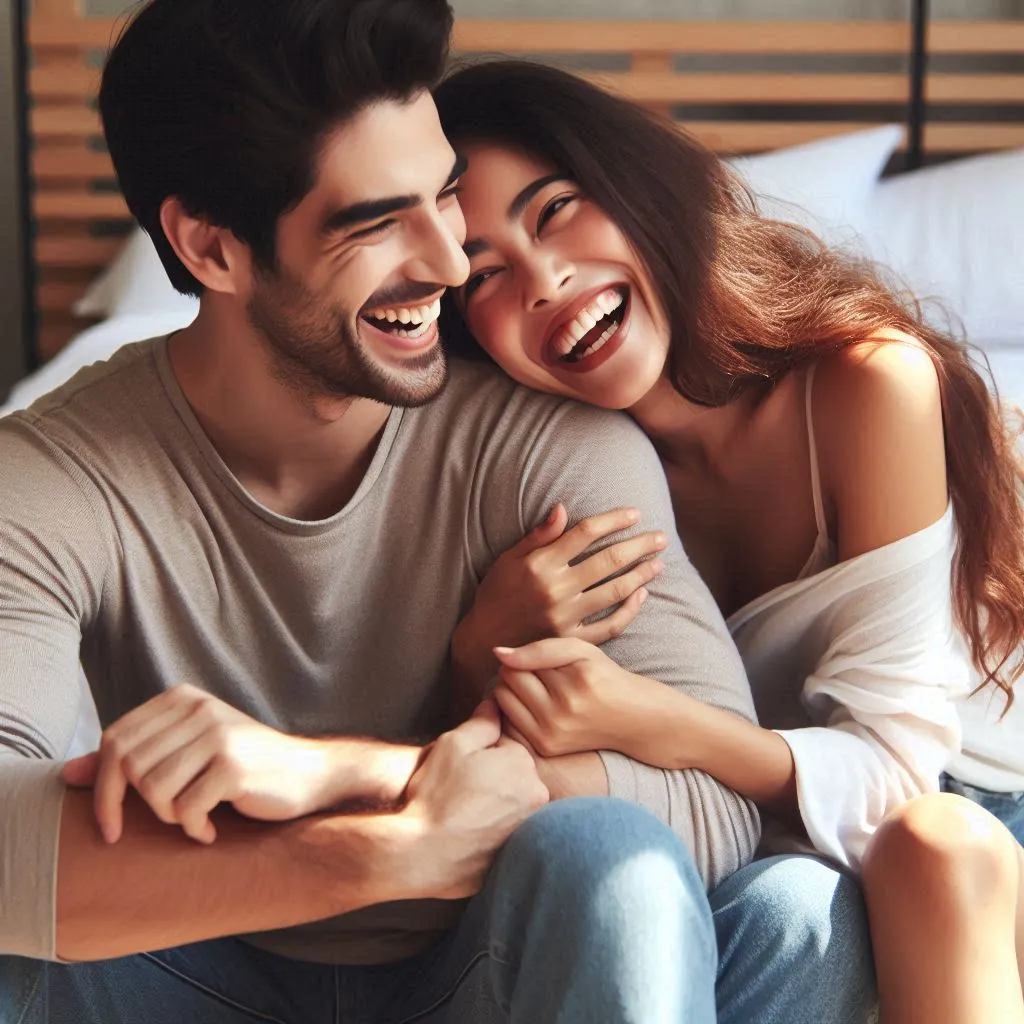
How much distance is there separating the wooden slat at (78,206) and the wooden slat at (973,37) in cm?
172

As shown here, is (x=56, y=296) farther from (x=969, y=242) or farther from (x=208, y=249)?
(x=208, y=249)

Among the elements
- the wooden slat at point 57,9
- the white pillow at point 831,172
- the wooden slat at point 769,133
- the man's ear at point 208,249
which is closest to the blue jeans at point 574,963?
the man's ear at point 208,249

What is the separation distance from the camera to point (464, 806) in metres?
1.02

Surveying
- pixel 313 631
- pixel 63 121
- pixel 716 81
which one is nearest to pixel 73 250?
pixel 63 121

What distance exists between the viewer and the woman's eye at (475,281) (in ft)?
4.36

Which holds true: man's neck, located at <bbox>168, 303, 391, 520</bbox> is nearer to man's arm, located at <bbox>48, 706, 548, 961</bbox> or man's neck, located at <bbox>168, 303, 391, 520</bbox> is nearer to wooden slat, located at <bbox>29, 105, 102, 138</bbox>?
man's arm, located at <bbox>48, 706, 548, 961</bbox>

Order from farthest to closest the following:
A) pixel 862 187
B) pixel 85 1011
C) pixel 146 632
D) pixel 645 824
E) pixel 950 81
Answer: pixel 950 81 < pixel 862 187 < pixel 146 632 < pixel 85 1011 < pixel 645 824

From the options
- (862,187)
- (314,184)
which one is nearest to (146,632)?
(314,184)

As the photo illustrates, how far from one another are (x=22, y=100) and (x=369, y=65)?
212 cm

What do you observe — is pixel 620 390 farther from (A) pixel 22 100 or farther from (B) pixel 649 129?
(A) pixel 22 100

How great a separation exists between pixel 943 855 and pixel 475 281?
2.16 ft

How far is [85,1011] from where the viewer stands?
1.09m

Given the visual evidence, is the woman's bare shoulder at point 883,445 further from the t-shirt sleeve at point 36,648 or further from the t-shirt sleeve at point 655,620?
the t-shirt sleeve at point 36,648

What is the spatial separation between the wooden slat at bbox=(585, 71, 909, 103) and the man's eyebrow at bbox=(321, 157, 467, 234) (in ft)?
6.06
